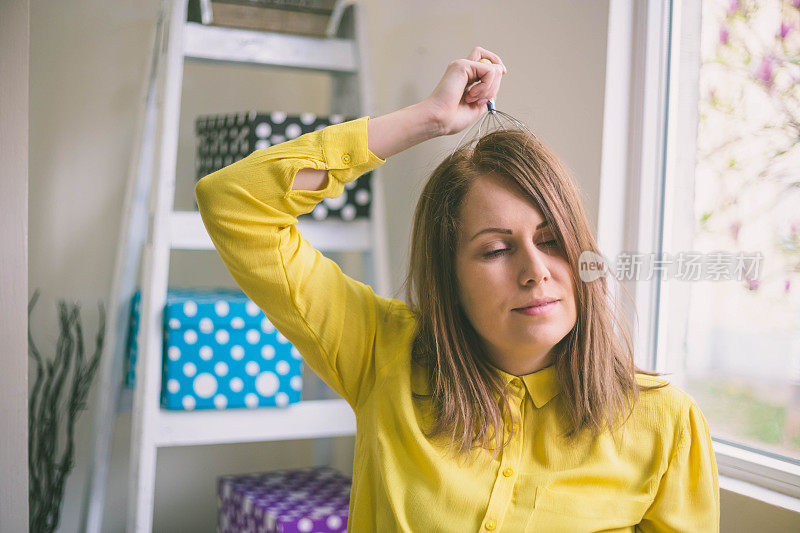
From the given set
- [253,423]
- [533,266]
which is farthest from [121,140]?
[533,266]

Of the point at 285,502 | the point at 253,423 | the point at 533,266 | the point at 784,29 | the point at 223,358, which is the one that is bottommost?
the point at 285,502

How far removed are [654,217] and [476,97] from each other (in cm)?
52

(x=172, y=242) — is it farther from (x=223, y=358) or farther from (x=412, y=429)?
(x=412, y=429)

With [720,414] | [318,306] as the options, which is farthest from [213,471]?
[720,414]

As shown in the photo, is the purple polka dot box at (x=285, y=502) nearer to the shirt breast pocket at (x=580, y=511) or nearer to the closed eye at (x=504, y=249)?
the shirt breast pocket at (x=580, y=511)

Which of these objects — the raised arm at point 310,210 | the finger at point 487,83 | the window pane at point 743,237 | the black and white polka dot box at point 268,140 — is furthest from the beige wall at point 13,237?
the window pane at point 743,237

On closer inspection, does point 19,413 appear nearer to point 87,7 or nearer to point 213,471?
point 213,471

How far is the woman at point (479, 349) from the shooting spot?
36.8 inches

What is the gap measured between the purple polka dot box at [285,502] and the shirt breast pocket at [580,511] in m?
0.67

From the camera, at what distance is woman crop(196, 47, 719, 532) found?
36.8 inches

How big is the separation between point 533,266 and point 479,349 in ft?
0.67

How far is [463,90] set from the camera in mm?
1031

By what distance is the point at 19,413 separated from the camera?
41.5 inches

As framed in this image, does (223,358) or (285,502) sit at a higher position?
(223,358)
